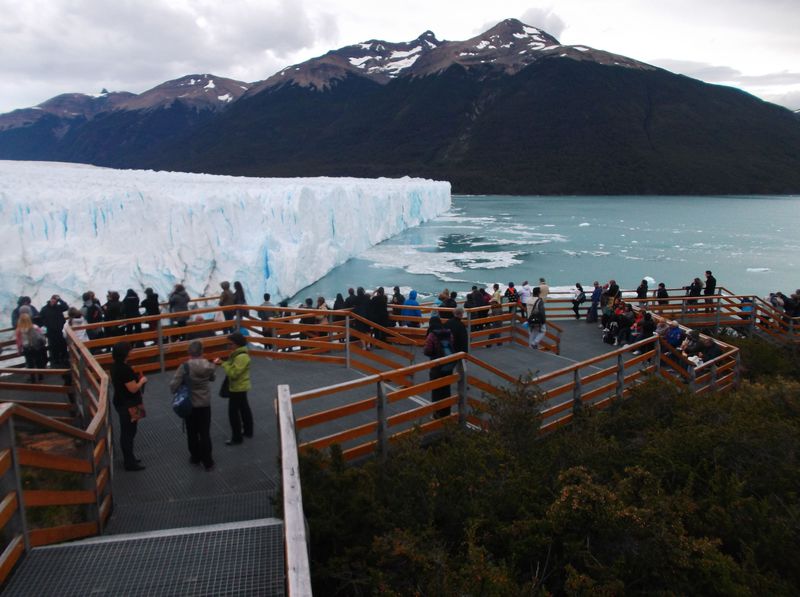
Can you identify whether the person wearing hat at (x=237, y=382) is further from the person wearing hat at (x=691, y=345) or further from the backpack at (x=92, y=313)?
the person wearing hat at (x=691, y=345)

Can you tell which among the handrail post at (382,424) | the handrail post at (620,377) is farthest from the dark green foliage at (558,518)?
the handrail post at (620,377)

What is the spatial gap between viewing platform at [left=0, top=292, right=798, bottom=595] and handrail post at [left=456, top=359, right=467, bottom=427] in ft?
0.04

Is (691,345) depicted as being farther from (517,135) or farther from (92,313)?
(517,135)

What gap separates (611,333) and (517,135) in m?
140

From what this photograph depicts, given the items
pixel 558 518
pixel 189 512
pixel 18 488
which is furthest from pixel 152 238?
pixel 558 518

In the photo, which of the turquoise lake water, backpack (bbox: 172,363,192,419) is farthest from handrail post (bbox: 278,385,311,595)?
the turquoise lake water

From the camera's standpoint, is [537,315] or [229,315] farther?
[229,315]

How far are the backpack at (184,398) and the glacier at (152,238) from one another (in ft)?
36.8

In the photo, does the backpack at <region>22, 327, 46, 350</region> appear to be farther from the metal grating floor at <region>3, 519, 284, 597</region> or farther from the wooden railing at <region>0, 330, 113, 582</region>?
the metal grating floor at <region>3, 519, 284, 597</region>

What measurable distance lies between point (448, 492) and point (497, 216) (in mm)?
A: 65334

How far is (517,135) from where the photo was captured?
14312 centimetres

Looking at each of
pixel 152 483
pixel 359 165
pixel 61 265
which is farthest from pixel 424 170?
pixel 152 483

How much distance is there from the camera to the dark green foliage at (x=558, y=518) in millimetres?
3160

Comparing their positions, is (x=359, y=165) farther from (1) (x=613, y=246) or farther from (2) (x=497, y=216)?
(1) (x=613, y=246)
